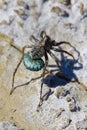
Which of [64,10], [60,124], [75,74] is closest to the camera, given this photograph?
[60,124]

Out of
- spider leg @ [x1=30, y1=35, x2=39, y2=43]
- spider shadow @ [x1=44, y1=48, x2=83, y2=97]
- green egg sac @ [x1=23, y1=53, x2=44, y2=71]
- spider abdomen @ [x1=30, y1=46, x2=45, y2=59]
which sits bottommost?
spider shadow @ [x1=44, y1=48, x2=83, y2=97]

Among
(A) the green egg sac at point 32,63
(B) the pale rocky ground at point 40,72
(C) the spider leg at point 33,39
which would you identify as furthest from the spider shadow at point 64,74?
(C) the spider leg at point 33,39

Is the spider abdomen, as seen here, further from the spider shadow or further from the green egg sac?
the spider shadow

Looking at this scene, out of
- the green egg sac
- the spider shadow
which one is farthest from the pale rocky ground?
the green egg sac

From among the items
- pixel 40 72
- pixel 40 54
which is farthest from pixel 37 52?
pixel 40 72

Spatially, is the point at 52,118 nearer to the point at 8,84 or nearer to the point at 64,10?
the point at 8,84

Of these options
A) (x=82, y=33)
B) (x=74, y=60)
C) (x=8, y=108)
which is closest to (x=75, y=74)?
(x=74, y=60)

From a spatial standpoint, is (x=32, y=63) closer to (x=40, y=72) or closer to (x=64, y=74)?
(x=40, y=72)
